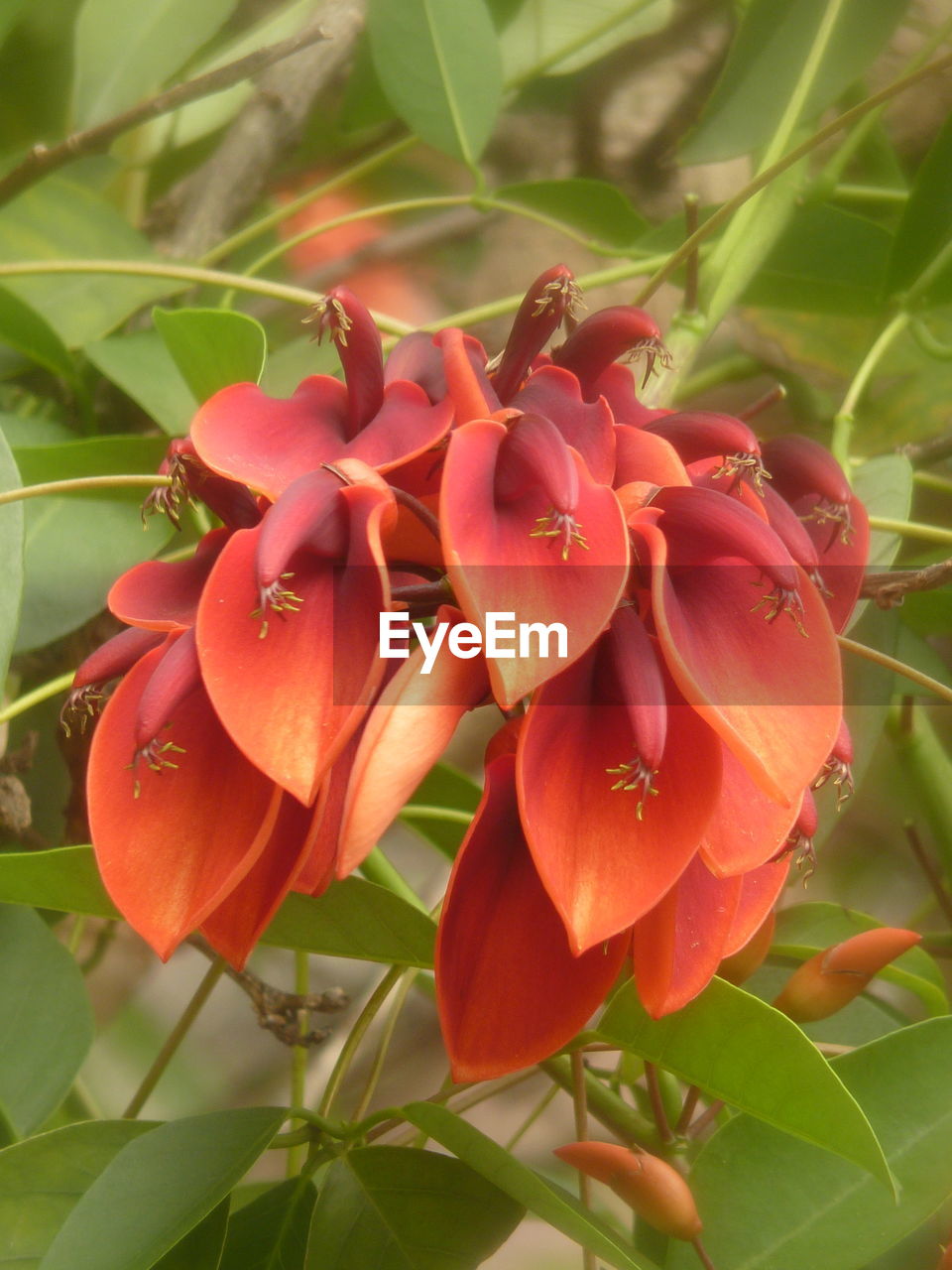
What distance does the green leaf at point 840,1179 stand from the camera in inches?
13.2

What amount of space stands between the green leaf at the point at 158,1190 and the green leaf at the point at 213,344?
25cm

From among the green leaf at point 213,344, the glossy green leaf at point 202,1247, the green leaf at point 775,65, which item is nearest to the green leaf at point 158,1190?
the glossy green leaf at point 202,1247

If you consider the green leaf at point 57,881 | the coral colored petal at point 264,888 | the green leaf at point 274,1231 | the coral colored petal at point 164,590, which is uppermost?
the coral colored petal at point 164,590

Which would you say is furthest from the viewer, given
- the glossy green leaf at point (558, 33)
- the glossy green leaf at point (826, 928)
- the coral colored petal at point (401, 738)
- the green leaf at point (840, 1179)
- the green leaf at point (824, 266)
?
the glossy green leaf at point (558, 33)

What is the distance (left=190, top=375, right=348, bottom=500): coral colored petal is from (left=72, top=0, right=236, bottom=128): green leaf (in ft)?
1.30

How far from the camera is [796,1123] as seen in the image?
0.96 feet

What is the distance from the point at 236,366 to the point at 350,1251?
295 mm

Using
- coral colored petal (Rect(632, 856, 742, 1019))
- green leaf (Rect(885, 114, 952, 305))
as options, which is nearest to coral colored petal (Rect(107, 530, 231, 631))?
coral colored petal (Rect(632, 856, 742, 1019))

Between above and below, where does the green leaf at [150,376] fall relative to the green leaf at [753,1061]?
above

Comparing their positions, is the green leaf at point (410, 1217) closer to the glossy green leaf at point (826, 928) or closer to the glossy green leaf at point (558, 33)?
the glossy green leaf at point (826, 928)

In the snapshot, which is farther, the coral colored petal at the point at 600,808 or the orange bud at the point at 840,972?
the orange bud at the point at 840,972

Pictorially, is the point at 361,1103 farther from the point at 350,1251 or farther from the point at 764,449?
the point at 764,449

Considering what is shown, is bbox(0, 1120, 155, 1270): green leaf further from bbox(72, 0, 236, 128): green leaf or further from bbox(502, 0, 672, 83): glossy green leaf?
bbox(502, 0, 672, 83): glossy green leaf

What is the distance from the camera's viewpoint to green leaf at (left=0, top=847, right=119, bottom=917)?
33cm
